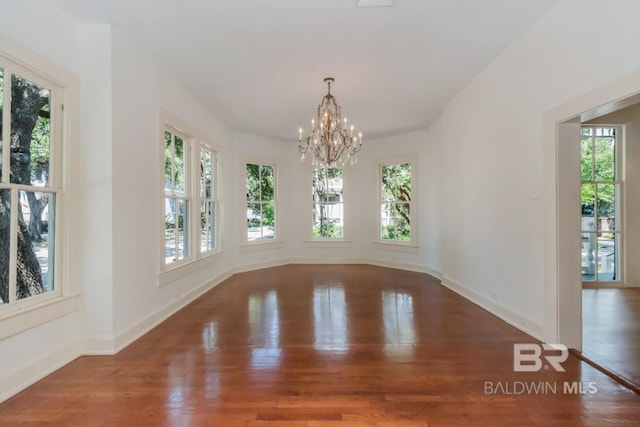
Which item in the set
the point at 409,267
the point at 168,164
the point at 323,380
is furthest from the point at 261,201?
the point at 323,380

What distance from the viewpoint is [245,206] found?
6.49 meters

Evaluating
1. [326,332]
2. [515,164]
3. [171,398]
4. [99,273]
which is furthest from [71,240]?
[515,164]

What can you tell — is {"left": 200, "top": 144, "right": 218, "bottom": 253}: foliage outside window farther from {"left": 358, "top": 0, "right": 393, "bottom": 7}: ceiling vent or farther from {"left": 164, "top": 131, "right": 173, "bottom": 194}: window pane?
{"left": 358, "top": 0, "right": 393, "bottom": 7}: ceiling vent

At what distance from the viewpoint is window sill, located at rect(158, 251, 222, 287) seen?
3.56 m

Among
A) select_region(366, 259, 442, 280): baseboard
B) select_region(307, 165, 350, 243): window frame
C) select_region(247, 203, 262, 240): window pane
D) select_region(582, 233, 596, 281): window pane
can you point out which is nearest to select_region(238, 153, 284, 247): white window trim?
select_region(247, 203, 262, 240): window pane

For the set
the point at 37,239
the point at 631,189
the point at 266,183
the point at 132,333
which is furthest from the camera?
the point at 266,183

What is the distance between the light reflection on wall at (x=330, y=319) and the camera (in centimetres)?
281

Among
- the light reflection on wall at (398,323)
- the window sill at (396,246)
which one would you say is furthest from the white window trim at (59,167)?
the window sill at (396,246)

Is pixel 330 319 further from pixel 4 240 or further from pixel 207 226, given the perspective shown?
pixel 4 240

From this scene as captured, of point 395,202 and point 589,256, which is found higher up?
point 395,202

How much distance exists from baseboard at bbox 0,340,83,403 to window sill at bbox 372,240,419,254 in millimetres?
5470

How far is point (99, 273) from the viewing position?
2693 millimetres

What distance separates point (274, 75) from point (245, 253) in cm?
386

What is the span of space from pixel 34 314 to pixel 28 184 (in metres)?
0.96
